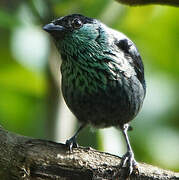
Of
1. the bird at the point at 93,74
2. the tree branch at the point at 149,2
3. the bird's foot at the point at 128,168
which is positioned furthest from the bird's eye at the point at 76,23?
the tree branch at the point at 149,2

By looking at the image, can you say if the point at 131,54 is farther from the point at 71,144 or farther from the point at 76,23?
the point at 71,144

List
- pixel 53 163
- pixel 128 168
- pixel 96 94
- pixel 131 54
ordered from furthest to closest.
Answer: pixel 131 54, pixel 96 94, pixel 128 168, pixel 53 163

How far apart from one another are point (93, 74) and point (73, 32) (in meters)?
0.40

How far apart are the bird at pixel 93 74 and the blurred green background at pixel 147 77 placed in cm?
104

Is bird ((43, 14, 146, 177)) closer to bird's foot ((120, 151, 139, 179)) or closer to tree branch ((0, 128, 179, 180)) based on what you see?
bird's foot ((120, 151, 139, 179))

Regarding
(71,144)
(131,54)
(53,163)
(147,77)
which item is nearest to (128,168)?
(71,144)

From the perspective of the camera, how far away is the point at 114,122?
4.94 metres

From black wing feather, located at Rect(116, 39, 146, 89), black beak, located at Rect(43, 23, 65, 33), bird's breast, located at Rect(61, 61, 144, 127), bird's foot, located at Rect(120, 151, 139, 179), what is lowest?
bird's foot, located at Rect(120, 151, 139, 179)

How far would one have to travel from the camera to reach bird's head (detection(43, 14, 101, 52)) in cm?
472

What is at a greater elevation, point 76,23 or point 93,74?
point 76,23

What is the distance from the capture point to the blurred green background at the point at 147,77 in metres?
6.09

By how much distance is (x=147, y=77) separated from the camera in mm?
7043

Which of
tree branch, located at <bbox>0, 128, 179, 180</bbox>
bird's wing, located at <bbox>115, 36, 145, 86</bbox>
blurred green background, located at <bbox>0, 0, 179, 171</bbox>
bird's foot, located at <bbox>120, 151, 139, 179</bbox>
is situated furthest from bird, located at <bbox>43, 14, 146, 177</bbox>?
blurred green background, located at <bbox>0, 0, 179, 171</bbox>

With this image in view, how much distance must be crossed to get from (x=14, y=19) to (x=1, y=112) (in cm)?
173
